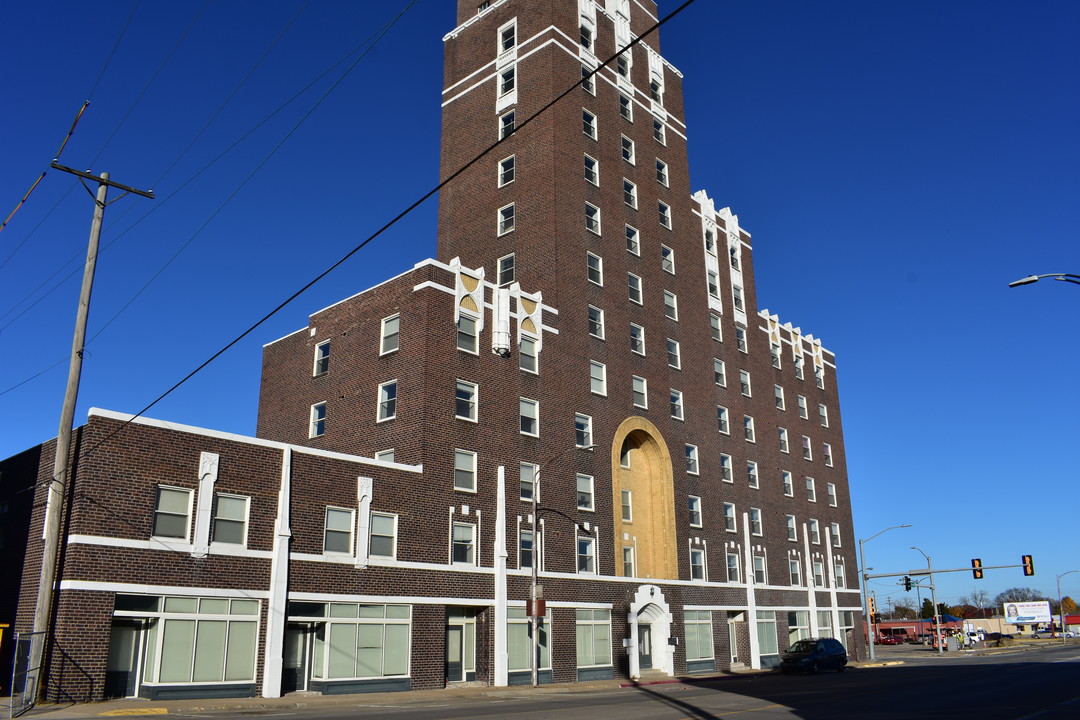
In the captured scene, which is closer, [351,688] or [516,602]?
[351,688]

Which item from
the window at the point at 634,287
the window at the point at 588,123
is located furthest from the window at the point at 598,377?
the window at the point at 588,123

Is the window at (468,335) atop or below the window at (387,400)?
atop

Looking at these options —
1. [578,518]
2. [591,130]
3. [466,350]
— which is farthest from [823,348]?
[466,350]

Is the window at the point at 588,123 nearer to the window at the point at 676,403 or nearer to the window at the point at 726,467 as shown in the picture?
the window at the point at 676,403

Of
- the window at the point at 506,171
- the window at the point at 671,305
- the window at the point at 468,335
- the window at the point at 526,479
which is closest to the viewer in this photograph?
the window at the point at 468,335

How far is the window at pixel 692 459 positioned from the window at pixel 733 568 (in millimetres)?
6198

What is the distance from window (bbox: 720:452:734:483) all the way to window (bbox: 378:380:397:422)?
24.3 metres

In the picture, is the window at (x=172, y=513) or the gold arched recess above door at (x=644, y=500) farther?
the gold arched recess above door at (x=644, y=500)

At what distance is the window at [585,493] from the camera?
41906mm

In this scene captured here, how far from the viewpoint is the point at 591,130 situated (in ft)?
165

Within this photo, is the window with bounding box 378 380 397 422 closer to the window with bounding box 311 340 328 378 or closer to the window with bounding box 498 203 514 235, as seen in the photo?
the window with bounding box 311 340 328 378

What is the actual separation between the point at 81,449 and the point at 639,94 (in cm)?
4082

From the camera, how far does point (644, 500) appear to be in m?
47.2

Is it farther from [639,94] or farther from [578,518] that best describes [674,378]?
[639,94]
